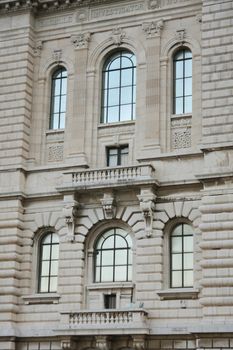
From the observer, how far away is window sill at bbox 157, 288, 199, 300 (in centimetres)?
3103

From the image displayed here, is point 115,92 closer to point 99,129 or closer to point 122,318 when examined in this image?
point 99,129

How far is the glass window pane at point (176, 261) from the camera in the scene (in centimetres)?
3225

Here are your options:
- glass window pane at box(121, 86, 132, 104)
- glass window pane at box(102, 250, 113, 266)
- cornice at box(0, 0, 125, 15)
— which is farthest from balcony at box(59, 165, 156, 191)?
cornice at box(0, 0, 125, 15)

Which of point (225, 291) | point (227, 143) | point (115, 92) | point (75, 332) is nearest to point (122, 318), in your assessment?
point (75, 332)

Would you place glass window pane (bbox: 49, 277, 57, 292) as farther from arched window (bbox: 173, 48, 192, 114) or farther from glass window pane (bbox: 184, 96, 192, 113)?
glass window pane (bbox: 184, 96, 192, 113)

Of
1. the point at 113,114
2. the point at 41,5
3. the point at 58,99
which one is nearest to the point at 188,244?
the point at 113,114

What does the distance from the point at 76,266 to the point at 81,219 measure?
2.11 metres

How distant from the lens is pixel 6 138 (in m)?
36.0

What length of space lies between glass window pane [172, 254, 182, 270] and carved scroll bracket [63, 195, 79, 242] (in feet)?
15.1

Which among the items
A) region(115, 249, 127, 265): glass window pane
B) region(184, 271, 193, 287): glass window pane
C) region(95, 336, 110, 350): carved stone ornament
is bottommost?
region(95, 336, 110, 350): carved stone ornament

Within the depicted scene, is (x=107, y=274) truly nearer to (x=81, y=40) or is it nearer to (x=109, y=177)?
(x=109, y=177)

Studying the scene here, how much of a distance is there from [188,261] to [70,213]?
559cm

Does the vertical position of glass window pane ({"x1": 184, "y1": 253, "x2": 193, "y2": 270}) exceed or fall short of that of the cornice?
it falls short

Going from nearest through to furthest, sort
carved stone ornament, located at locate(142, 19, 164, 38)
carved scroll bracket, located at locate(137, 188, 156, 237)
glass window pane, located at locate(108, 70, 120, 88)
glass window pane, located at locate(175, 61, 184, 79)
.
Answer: carved scroll bracket, located at locate(137, 188, 156, 237)
glass window pane, located at locate(175, 61, 184, 79)
carved stone ornament, located at locate(142, 19, 164, 38)
glass window pane, located at locate(108, 70, 120, 88)
